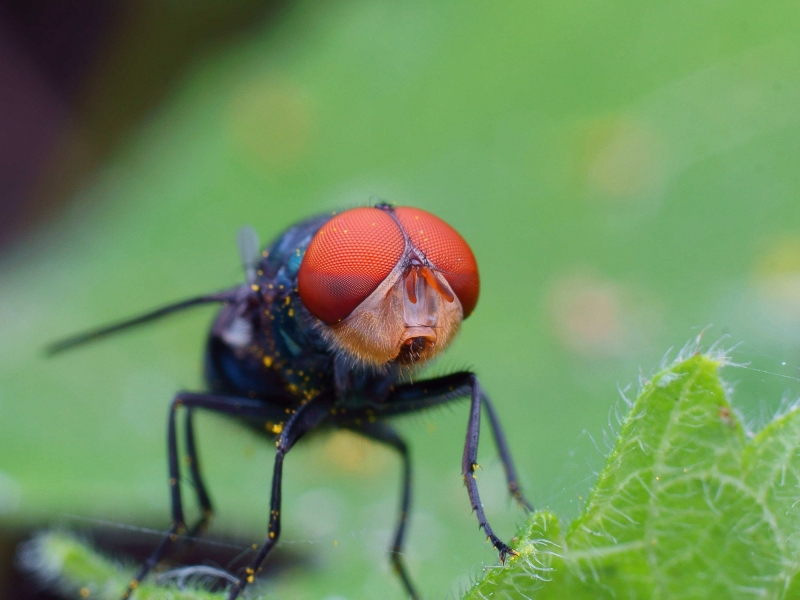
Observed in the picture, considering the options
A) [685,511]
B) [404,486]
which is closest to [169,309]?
[404,486]

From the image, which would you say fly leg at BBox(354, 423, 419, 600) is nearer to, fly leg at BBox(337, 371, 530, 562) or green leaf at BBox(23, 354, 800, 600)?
fly leg at BBox(337, 371, 530, 562)

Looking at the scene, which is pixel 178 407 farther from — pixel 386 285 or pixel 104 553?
pixel 386 285

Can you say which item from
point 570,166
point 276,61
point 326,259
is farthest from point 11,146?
point 326,259

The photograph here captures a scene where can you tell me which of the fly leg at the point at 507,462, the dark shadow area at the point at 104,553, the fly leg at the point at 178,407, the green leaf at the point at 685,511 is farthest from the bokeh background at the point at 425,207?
the green leaf at the point at 685,511

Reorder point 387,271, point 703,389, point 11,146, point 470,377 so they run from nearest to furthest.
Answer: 1. point 703,389
2. point 387,271
3. point 470,377
4. point 11,146

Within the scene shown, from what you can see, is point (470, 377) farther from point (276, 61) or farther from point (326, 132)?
point (276, 61)

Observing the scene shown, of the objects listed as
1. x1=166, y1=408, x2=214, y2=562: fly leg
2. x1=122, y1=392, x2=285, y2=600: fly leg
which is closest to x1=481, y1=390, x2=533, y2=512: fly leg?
x1=122, y1=392, x2=285, y2=600: fly leg
